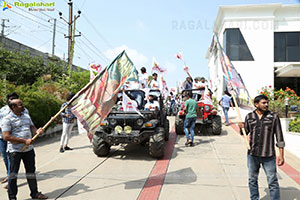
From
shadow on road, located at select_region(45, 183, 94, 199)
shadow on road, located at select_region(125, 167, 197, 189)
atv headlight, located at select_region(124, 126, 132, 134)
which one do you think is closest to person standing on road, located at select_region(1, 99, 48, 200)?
shadow on road, located at select_region(45, 183, 94, 199)

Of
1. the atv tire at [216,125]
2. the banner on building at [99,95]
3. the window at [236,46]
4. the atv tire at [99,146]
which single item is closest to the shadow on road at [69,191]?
the banner on building at [99,95]

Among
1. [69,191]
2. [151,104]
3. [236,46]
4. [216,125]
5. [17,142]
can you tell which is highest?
[236,46]

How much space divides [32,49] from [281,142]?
70.7ft

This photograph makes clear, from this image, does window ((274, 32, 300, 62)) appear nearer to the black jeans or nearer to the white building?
the white building

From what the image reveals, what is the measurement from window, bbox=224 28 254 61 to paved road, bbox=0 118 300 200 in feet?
36.8

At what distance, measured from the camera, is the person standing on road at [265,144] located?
3033 millimetres

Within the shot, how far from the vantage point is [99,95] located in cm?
404

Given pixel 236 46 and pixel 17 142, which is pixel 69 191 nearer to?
pixel 17 142

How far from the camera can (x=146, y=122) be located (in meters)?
5.80

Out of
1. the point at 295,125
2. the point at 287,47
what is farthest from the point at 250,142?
the point at 287,47

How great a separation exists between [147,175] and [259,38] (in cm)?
1556

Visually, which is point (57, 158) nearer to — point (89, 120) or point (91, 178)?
point (91, 178)

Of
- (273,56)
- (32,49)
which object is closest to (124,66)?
(273,56)

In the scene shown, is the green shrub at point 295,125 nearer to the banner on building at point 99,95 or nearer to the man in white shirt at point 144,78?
the man in white shirt at point 144,78
